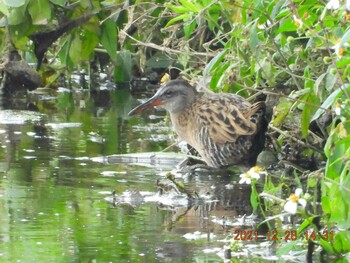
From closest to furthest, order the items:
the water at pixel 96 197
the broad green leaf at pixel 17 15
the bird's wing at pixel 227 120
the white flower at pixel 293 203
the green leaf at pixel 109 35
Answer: the white flower at pixel 293 203, the water at pixel 96 197, the bird's wing at pixel 227 120, the broad green leaf at pixel 17 15, the green leaf at pixel 109 35

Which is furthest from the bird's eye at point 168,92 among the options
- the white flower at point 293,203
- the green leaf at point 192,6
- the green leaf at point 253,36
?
the white flower at point 293,203

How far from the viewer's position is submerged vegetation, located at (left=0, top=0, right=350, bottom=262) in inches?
233

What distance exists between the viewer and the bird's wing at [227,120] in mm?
9070

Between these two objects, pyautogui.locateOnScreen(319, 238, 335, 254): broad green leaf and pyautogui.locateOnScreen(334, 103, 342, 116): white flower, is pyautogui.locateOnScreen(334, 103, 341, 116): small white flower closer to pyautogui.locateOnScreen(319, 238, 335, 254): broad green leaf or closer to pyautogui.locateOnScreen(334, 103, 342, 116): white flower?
pyautogui.locateOnScreen(334, 103, 342, 116): white flower

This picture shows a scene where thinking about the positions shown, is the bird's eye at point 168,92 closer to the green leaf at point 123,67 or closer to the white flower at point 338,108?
the white flower at point 338,108

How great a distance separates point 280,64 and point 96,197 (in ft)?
6.14

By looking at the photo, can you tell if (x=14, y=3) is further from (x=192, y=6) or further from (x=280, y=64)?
(x=280, y=64)

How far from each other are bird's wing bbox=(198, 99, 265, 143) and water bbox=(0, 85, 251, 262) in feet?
1.17

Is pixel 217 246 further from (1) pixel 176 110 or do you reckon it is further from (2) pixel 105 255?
(1) pixel 176 110

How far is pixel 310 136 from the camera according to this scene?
29.5 feet

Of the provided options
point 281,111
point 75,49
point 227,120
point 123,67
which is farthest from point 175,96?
point 123,67

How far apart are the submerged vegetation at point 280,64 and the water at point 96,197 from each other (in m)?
0.46

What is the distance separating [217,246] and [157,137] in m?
4.79

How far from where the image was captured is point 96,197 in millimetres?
8023
